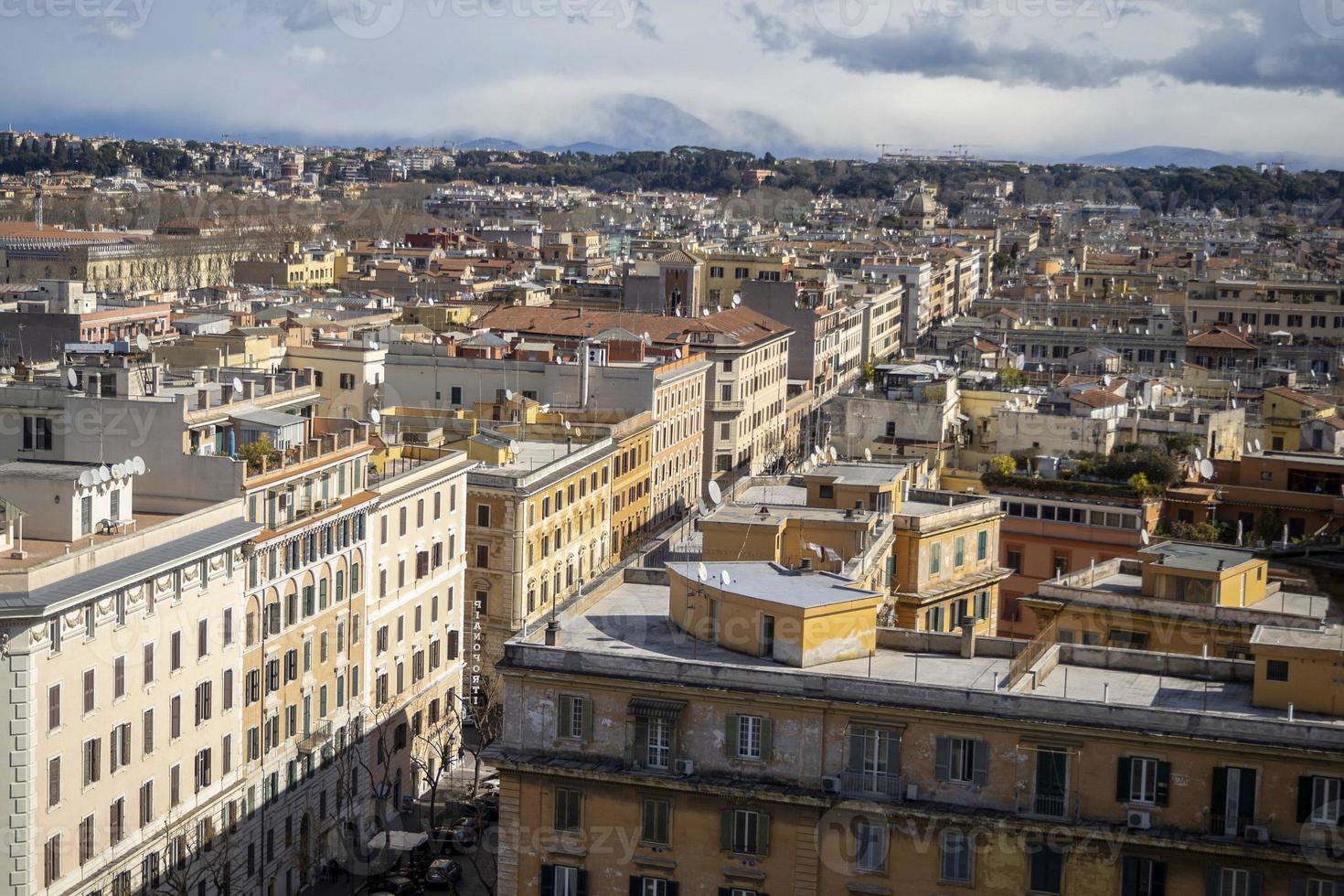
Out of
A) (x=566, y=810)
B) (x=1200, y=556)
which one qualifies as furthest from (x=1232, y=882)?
(x=1200, y=556)

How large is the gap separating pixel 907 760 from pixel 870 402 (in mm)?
23968

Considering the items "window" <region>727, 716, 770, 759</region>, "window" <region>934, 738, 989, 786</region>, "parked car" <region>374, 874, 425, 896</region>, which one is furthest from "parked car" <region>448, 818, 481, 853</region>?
"window" <region>934, 738, 989, 786</region>

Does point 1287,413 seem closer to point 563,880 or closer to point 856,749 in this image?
point 856,749

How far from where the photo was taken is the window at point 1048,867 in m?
20.2

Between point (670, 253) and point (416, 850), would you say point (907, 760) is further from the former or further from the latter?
point (670, 253)

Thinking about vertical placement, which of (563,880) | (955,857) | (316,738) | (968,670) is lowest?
(316,738)

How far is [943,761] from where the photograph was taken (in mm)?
20688

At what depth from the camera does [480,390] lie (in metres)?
51.0

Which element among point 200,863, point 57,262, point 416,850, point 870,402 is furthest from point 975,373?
point 57,262

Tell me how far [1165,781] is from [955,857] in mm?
2316

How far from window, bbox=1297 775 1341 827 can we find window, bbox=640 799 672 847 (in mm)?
6584

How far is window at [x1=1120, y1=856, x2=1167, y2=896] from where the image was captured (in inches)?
789

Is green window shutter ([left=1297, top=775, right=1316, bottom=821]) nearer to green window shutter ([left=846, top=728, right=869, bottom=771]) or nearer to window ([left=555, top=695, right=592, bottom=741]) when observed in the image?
green window shutter ([left=846, top=728, right=869, bottom=771])

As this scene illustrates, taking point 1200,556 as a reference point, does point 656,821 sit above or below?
below
